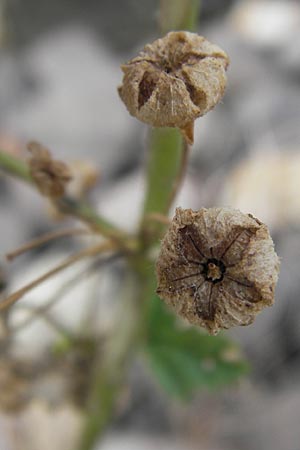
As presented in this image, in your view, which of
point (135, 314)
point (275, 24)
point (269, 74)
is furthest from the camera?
point (275, 24)

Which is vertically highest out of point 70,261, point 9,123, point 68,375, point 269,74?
point 269,74

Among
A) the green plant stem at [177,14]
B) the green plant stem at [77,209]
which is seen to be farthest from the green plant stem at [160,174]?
the green plant stem at [177,14]

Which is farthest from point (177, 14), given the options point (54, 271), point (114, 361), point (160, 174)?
point (114, 361)

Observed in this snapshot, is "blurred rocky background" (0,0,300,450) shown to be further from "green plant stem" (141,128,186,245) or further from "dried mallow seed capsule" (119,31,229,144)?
"dried mallow seed capsule" (119,31,229,144)

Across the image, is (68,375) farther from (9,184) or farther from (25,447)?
(9,184)

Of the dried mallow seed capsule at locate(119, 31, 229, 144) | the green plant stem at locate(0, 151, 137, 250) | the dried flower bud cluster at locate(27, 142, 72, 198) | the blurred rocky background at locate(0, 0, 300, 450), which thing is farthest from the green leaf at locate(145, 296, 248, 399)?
the dried mallow seed capsule at locate(119, 31, 229, 144)

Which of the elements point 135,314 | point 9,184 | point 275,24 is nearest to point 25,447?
point 135,314
